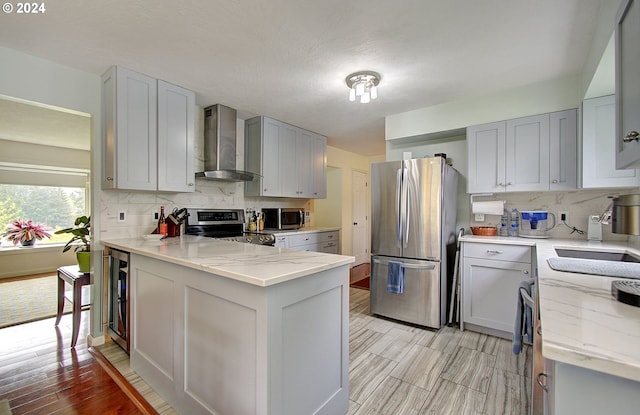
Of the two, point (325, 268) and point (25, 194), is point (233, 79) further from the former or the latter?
point (25, 194)

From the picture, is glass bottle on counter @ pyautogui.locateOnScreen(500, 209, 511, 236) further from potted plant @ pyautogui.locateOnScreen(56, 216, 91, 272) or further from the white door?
potted plant @ pyautogui.locateOnScreen(56, 216, 91, 272)

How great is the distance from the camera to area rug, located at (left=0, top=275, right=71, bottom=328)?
3.08 meters

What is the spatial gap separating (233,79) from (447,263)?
2.86 metres

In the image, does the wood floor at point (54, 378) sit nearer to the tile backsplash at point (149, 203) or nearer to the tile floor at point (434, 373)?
the tile backsplash at point (149, 203)

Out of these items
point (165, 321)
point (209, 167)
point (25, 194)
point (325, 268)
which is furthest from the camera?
point (25, 194)

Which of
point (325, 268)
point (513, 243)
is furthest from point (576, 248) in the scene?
point (325, 268)

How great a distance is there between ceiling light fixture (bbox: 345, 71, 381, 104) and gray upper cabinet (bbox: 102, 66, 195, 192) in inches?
65.1

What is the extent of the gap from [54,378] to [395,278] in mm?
2934

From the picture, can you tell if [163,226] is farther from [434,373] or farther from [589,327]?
[589,327]

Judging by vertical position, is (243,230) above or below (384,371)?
above

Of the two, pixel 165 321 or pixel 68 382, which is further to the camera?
pixel 68 382

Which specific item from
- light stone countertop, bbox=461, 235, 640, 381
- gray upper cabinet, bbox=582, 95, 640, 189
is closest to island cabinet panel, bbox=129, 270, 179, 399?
light stone countertop, bbox=461, 235, 640, 381

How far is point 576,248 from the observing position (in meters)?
2.19

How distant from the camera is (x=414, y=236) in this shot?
2.92 metres
